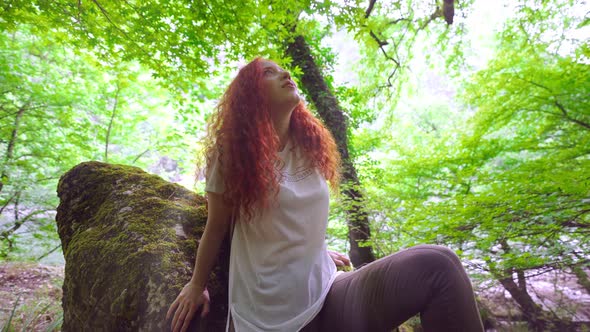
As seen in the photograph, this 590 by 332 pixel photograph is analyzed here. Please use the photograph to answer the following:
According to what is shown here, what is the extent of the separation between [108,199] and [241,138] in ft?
3.06

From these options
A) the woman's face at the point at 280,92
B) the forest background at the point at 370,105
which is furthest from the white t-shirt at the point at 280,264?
the forest background at the point at 370,105

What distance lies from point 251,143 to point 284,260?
47 centimetres

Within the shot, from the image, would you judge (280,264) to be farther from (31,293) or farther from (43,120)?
(43,120)

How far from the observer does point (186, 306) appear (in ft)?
3.31

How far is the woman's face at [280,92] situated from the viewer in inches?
52.2

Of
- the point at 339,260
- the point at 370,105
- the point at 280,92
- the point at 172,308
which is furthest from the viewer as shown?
the point at 370,105

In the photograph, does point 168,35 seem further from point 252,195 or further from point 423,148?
point 423,148

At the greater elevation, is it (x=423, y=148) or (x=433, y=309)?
(x=423, y=148)

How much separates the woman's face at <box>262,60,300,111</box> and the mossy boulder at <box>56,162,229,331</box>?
69 centimetres

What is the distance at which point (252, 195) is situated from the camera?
1.08 metres

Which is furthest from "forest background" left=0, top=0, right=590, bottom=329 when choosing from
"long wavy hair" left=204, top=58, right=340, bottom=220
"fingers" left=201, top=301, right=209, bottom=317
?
"fingers" left=201, top=301, right=209, bottom=317

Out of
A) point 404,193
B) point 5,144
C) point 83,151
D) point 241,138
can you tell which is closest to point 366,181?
point 404,193

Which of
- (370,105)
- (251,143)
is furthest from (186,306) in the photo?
(370,105)

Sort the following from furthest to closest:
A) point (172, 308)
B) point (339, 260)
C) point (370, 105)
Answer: point (370, 105) → point (339, 260) → point (172, 308)
